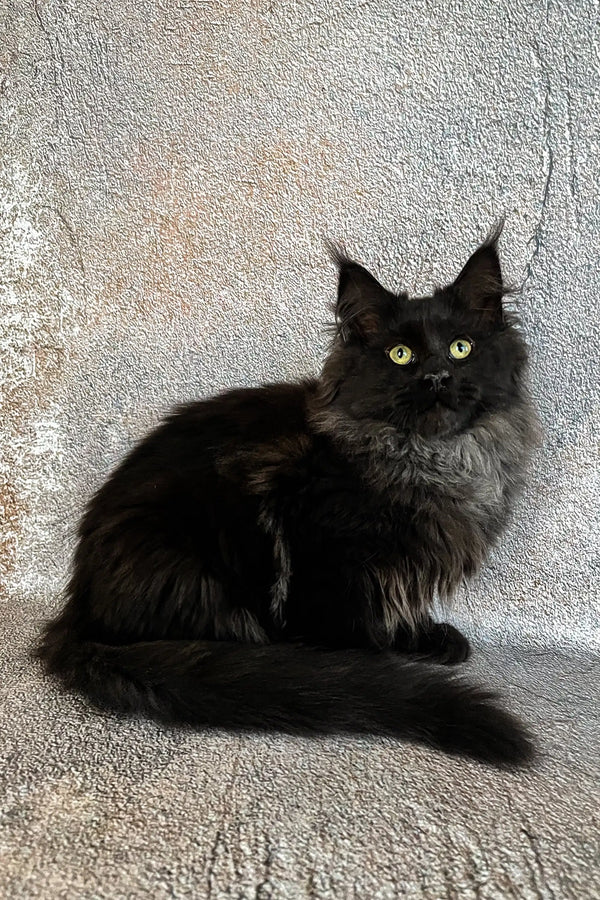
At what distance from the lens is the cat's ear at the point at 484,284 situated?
4.98 feet

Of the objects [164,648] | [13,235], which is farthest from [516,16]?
[164,648]

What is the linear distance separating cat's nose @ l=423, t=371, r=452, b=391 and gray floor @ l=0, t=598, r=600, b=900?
26.7 inches

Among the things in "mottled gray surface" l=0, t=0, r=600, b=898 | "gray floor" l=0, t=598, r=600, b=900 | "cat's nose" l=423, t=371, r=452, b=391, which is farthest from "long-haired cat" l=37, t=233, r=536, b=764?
"mottled gray surface" l=0, t=0, r=600, b=898

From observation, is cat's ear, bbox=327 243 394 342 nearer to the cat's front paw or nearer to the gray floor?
the cat's front paw

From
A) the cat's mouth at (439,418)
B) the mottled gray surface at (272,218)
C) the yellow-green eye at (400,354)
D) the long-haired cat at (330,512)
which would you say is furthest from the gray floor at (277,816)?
the yellow-green eye at (400,354)

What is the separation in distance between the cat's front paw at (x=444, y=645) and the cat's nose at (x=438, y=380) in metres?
0.59

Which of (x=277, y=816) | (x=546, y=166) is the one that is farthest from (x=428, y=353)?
(x=277, y=816)

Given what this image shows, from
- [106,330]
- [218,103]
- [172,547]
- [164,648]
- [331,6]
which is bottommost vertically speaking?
[164,648]

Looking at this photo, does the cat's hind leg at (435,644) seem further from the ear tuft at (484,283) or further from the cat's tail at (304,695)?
the ear tuft at (484,283)

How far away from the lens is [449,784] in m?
1.05

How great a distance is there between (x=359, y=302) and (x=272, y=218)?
518 mm

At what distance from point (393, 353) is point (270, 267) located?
586 millimetres

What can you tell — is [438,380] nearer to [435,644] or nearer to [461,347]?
[461,347]

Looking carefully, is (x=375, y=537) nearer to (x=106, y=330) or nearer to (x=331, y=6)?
(x=106, y=330)
